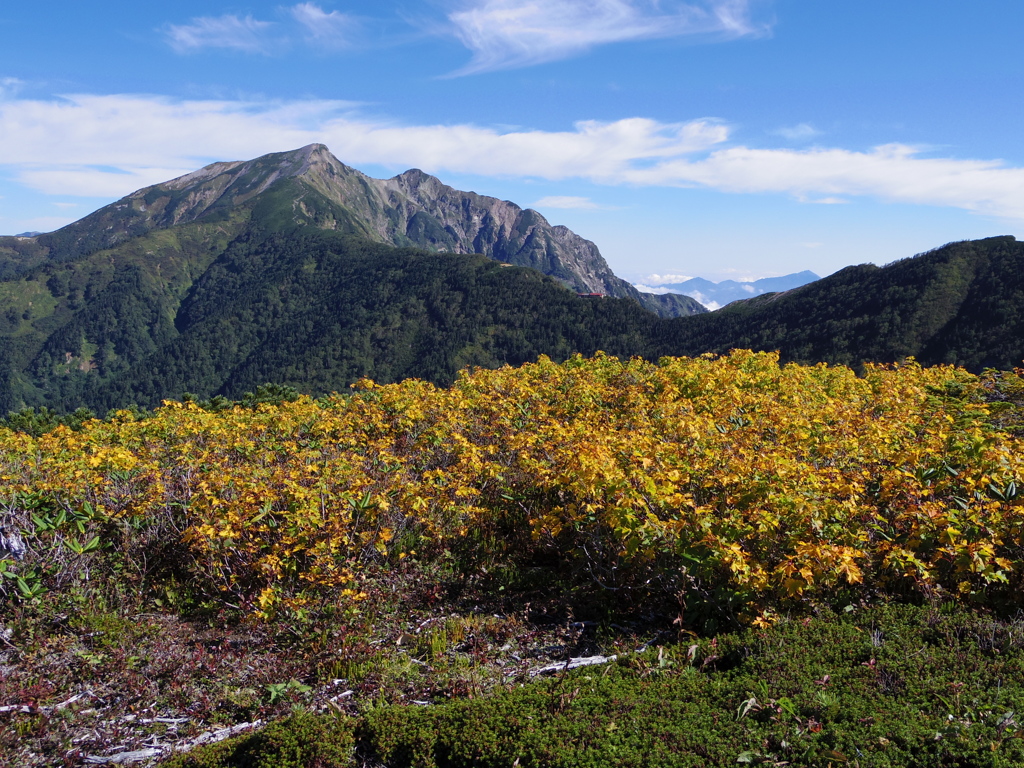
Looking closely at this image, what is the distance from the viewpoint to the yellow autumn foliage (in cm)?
588

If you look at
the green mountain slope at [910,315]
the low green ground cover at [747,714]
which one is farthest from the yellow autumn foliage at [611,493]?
the green mountain slope at [910,315]

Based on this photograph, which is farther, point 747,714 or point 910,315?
point 910,315

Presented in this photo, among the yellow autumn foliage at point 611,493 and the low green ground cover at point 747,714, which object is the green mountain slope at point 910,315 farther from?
the low green ground cover at point 747,714

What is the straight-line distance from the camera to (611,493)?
660 cm

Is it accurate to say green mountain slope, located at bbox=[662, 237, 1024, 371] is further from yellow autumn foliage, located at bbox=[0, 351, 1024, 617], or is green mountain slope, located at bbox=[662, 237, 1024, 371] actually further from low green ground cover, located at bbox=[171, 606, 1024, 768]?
low green ground cover, located at bbox=[171, 606, 1024, 768]

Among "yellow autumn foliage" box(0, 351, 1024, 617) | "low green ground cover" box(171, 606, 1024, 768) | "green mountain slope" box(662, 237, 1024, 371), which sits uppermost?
"green mountain slope" box(662, 237, 1024, 371)

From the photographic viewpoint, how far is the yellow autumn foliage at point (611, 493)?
5875mm

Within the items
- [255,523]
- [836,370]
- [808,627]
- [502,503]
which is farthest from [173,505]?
[836,370]

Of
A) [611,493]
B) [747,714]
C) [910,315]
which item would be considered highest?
[910,315]

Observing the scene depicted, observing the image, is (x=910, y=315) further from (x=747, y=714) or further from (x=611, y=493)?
(x=747, y=714)

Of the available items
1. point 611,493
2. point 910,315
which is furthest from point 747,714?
point 910,315

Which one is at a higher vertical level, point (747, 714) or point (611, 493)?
point (611, 493)

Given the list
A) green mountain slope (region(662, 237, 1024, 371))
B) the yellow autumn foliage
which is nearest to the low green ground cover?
the yellow autumn foliage

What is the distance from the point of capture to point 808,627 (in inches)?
216
